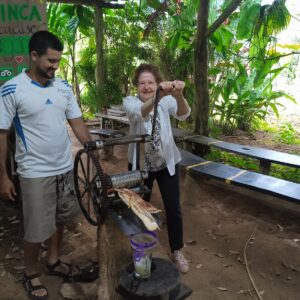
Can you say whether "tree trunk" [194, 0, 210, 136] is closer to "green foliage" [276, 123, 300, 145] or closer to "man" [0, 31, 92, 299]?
"green foliage" [276, 123, 300, 145]

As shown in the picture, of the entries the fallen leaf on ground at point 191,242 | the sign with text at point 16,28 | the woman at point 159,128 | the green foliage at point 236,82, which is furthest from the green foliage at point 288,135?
the sign with text at point 16,28

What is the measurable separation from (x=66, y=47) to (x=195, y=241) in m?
7.47

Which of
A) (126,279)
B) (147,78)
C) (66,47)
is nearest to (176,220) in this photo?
(126,279)

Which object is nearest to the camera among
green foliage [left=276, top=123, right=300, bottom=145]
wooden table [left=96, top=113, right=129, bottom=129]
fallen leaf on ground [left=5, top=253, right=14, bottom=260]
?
fallen leaf on ground [left=5, top=253, right=14, bottom=260]

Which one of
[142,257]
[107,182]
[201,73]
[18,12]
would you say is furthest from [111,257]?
[201,73]

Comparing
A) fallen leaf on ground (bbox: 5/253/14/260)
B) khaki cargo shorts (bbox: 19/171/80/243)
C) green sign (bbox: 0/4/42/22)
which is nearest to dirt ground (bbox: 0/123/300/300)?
fallen leaf on ground (bbox: 5/253/14/260)

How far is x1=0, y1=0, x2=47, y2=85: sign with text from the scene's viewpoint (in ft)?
10.6

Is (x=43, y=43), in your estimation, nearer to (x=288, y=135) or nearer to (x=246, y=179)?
(x=246, y=179)

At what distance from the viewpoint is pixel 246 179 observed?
340 cm

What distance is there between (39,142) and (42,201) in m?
0.42

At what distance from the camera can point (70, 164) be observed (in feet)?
8.11

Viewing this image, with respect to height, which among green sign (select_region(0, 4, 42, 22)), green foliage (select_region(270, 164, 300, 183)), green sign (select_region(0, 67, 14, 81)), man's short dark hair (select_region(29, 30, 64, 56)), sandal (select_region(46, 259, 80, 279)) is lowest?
sandal (select_region(46, 259, 80, 279))

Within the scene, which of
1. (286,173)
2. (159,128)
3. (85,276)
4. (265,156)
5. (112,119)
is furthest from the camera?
(112,119)

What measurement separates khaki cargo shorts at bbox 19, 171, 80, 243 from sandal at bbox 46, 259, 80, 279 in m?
0.51
